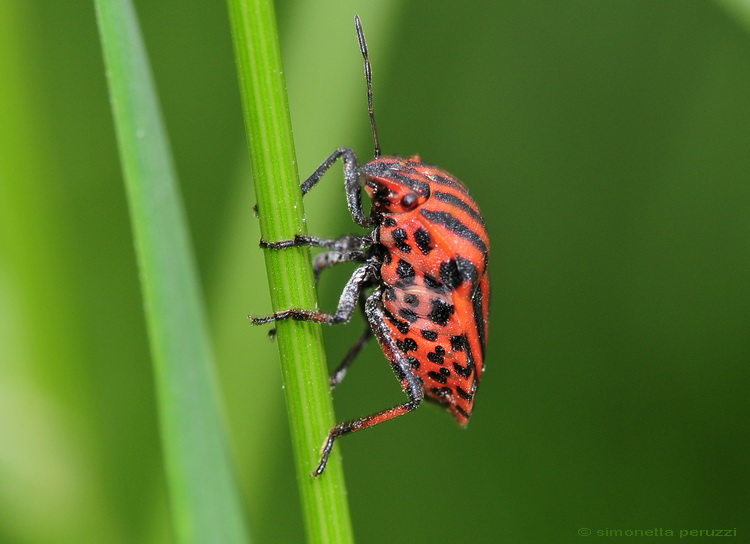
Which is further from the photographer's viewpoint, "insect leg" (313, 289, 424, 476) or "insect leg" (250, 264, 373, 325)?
"insect leg" (313, 289, 424, 476)

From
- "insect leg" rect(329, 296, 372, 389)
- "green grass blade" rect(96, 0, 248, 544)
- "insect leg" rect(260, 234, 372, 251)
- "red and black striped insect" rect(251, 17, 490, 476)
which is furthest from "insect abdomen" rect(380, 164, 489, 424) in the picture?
"green grass blade" rect(96, 0, 248, 544)

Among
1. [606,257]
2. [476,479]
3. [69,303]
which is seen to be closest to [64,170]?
[69,303]

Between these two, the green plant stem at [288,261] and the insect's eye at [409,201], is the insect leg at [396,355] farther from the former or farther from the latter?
the green plant stem at [288,261]

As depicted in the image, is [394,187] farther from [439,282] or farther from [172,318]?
[172,318]

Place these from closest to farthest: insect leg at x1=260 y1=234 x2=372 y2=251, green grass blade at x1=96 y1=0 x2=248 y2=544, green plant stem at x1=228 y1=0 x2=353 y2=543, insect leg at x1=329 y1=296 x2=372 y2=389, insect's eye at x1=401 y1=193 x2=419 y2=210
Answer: green grass blade at x1=96 y1=0 x2=248 y2=544 → green plant stem at x1=228 y1=0 x2=353 y2=543 → insect leg at x1=260 y1=234 x2=372 y2=251 → insect's eye at x1=401 y1=193 x2=419 y2=210 → insect leg at x1=329 y1=296 x2=372 y2=389

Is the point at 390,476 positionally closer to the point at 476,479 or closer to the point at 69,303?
the point at 476,479

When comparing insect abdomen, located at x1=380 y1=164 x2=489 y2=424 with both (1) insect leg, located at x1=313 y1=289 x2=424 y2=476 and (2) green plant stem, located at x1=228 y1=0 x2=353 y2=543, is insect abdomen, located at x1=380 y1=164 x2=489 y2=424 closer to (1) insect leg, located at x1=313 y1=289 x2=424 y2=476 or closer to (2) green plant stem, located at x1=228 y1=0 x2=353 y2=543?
(1) insect leg, located at x1=313 y1=289 x2=424 y2=476
